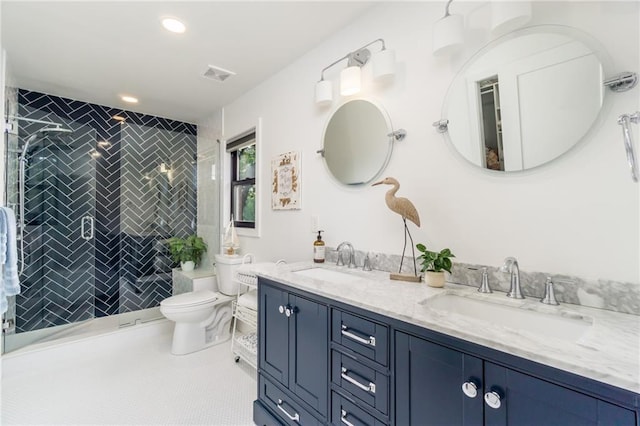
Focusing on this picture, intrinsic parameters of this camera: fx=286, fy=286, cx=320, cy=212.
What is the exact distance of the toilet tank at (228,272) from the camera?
2.84 m

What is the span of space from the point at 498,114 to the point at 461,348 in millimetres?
1000

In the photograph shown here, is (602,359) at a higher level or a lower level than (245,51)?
lower

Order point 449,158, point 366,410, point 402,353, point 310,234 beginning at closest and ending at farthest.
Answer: point 402,353, point 366,410, point 449,158, point 310,234

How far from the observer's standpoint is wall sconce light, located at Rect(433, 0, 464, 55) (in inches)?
50.3

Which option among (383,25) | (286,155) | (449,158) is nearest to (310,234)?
(286,155)

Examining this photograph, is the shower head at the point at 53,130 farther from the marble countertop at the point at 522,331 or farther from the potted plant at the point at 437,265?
Answer: the potted plant at the point at 437,265

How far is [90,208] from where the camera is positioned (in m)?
3.17

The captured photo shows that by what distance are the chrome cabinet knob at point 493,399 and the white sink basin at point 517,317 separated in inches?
7.0

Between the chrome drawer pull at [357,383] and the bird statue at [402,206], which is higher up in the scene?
the bird statue at [402,206]

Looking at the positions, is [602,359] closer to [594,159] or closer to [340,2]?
[594,159]

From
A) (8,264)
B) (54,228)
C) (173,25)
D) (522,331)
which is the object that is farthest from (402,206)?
(54,228)

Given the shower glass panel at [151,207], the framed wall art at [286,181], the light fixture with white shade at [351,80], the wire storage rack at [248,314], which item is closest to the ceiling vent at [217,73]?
the framed wall art at [286,181]

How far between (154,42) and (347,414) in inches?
102

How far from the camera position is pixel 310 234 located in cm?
218
